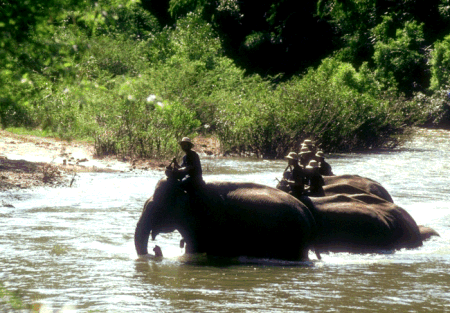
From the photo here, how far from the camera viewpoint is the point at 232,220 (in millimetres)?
11281

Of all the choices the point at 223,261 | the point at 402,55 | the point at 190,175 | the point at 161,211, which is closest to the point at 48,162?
the point at 161,211

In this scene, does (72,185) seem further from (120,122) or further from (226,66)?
(226,66)

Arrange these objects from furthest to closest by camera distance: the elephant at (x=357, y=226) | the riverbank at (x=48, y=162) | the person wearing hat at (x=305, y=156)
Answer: the riverbank at (x=48, y=162) < the person wearing hat at (x=305, y=156) < the elephant at (x=357, y=226)

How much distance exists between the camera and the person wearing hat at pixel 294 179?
12125 millimetres

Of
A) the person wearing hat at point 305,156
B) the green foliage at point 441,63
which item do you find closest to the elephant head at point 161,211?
the person wearing hat at point 305,156

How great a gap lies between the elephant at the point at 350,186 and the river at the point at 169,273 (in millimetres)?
1314

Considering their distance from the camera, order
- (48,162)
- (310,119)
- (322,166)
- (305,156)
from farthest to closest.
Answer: (310,119)
(48,162)
(322,166)
(305,156)

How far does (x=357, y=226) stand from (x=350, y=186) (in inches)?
55.6

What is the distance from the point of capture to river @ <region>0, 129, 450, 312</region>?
8422 mm

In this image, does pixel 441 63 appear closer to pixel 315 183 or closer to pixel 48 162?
pixel 48 162

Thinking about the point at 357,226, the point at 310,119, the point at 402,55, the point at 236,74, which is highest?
the point at 402,55

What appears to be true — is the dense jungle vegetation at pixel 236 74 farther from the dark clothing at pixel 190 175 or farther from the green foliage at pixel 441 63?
the dark clothing at pixel 190 175

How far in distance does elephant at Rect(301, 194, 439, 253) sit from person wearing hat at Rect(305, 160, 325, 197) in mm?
301

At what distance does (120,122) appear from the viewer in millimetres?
27453
